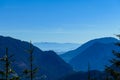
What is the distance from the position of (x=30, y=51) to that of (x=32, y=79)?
293 centimetres

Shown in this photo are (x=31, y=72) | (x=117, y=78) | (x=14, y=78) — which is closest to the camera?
(x=117, y=78)

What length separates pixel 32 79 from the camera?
35469mm

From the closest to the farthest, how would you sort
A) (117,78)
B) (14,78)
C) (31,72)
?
(117,78), (14,78), (31,72)

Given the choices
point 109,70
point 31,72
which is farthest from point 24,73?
point 109,70

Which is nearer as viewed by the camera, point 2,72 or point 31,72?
point 2,72

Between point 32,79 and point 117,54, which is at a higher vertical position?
point 117,54

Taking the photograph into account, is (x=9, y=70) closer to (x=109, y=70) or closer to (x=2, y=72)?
(x=2, y=72)

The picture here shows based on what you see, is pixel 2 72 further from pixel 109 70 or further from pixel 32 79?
pixel 109 70

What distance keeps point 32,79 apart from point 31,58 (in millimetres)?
2268

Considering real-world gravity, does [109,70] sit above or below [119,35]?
below

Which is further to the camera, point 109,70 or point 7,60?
point 7,60

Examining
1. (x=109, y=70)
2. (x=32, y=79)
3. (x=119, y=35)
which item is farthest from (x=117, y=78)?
(x=32, y=79)

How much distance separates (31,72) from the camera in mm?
36031

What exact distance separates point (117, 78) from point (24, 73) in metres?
9.98
